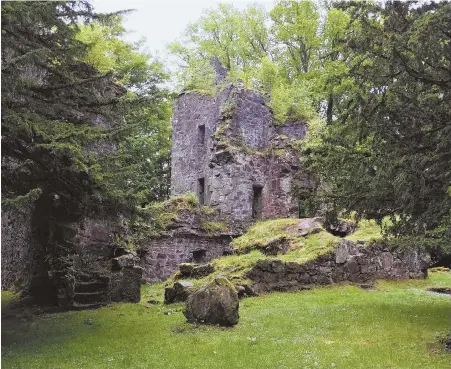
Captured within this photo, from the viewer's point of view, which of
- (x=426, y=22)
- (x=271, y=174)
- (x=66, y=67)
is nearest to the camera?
(x=426, y=22)

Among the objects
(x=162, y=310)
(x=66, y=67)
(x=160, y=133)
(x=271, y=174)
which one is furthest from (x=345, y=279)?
(x=160, y=133)

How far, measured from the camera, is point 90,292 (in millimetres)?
13117

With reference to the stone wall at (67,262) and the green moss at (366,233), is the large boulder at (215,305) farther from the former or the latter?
the green moss at (366,233)

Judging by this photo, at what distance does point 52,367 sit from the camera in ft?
24.6

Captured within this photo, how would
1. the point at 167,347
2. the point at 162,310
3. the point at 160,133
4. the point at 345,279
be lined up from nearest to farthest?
1. the point at 167,347
2. the point at 162,310
3. the point at 345,279
4. the point at 160,133

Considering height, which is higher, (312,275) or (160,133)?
(160,133)

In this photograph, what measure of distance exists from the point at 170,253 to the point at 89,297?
304 inches

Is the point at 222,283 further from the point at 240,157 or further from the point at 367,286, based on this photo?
the point at 240,157

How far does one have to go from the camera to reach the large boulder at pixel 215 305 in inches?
396

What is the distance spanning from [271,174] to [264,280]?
1062 cm

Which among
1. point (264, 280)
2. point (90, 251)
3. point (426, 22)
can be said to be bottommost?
point (264, 280)

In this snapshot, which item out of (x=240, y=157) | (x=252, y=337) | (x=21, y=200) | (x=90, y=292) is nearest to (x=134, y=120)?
(x=21, y=200)

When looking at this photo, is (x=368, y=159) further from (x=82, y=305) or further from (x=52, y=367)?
(x=82, y=305)

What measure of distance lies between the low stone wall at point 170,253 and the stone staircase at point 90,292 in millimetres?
6520
